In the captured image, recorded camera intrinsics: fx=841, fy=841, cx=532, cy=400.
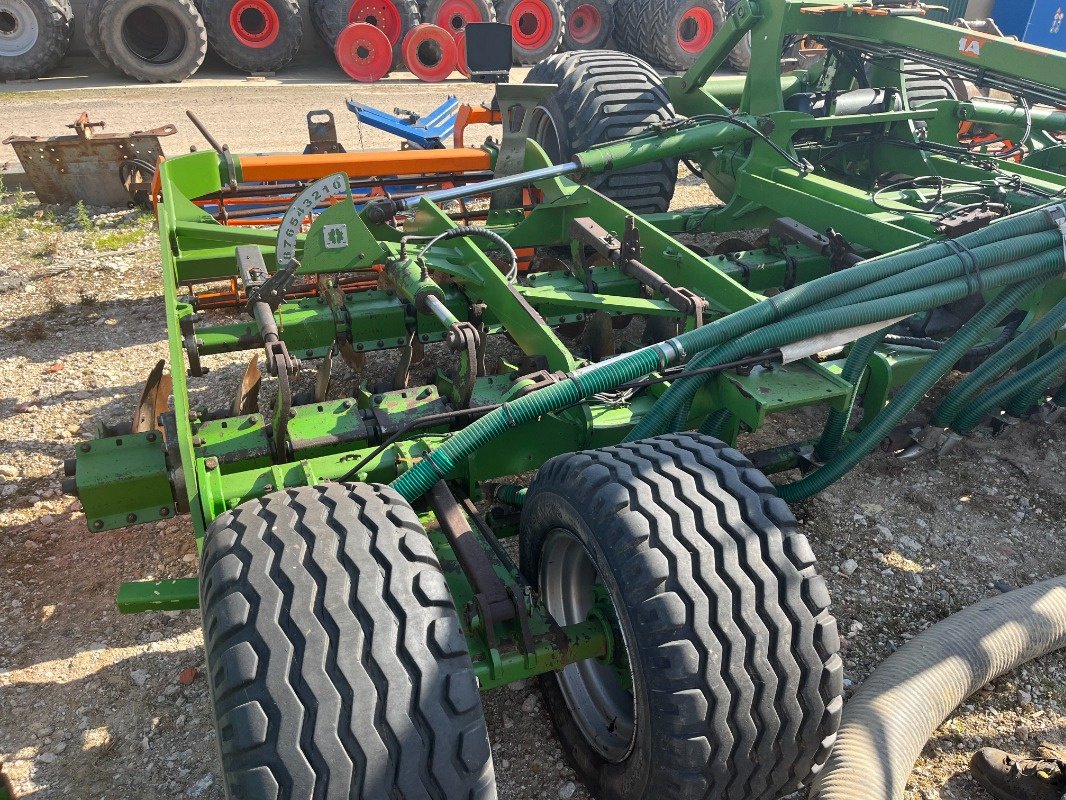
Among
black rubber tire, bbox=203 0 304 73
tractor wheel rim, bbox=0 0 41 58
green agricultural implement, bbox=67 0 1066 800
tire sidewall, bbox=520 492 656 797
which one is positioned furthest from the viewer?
black rubber tire, bbox=203 0 304 73

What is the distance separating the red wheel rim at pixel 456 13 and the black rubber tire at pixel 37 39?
625 cm

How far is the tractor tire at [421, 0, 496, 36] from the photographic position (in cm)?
1576

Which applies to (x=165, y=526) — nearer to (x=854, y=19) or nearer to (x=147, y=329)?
(x=147, y=329)

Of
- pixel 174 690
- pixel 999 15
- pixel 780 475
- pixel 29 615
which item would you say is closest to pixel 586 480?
pixel 174 690

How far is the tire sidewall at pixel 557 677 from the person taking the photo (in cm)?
222

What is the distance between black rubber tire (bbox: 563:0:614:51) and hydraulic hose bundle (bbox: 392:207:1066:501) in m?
15.7

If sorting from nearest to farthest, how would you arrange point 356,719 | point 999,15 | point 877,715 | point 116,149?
1. point 356,719
2. point 877,715
3. point 116,149
4. point 999,15

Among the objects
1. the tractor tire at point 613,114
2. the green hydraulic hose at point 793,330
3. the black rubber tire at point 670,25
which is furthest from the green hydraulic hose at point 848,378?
the black rubber tire at point 670,25

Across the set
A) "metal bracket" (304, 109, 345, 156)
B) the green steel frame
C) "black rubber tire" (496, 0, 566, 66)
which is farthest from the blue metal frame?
"black rubber tire" (496, 0, 566, 66)

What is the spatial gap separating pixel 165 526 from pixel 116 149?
16.9 feet

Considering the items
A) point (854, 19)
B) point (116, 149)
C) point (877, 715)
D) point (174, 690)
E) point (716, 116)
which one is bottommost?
point (174, 690)

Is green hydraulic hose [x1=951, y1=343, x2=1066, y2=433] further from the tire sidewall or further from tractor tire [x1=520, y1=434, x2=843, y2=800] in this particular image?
the tire sidewall

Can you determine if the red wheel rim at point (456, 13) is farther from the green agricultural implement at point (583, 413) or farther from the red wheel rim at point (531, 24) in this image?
the green agricultural implement at point (583, 413)

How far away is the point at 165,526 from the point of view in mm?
4004
